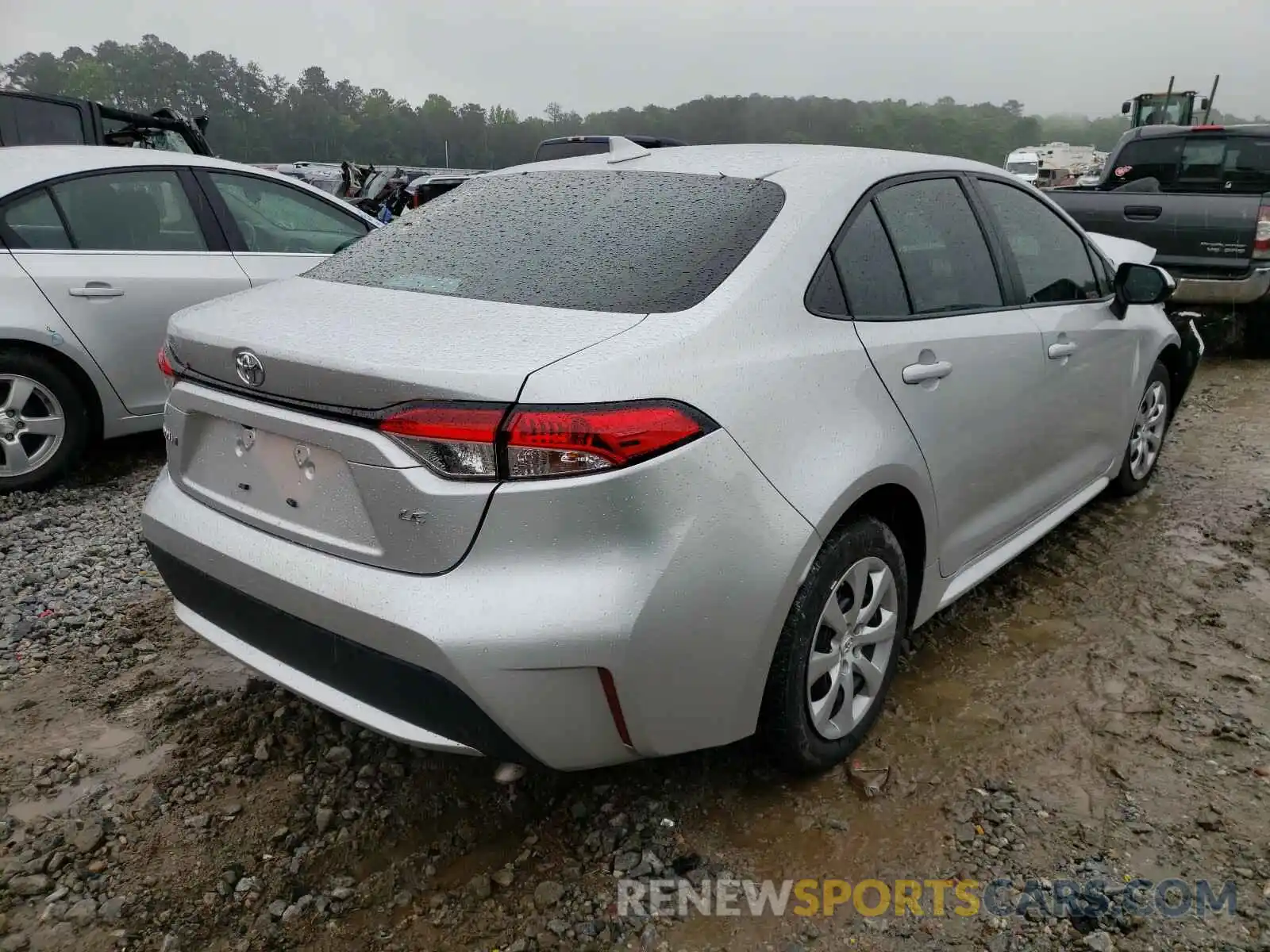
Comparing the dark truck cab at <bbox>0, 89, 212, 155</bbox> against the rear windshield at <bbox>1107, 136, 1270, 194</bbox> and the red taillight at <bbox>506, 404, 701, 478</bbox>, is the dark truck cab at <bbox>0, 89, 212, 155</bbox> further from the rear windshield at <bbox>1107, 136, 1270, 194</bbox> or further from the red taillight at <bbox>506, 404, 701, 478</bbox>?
the rear windshield at <bbox>1107, 136, 1270, 194</bbox>

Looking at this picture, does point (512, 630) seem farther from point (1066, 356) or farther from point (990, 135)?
point (990, 135)

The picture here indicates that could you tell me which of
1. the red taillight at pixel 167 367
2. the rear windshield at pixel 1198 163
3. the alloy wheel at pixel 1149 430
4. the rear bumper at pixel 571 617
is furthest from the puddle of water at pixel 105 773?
the rear windshield at pixel 1198 163

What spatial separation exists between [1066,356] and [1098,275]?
620mm

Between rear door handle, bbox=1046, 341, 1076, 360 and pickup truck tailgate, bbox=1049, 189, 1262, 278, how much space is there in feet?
13.3

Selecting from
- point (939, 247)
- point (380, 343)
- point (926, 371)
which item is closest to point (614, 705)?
point (380, 343)

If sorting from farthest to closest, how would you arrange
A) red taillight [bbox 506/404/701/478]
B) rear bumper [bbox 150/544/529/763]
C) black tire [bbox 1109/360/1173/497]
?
black tire [bbox 1109/360/1173/497] < rear bumper [bbox 150/544/529/763] < red taillight [bbox 506/404/701/478]

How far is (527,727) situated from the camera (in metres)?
1.83

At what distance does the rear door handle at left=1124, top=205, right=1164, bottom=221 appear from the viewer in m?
6.64

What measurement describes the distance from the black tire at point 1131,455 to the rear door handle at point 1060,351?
1004mm

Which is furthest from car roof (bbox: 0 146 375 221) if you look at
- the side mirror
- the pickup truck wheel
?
the pickup truck wheel

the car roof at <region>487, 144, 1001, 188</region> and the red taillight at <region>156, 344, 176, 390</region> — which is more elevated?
the car roof at <region>487, 144, 1001, 188</region>

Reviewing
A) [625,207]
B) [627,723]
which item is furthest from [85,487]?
[627,723]

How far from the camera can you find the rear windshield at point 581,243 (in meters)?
2.11

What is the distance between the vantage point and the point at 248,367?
2.04m
